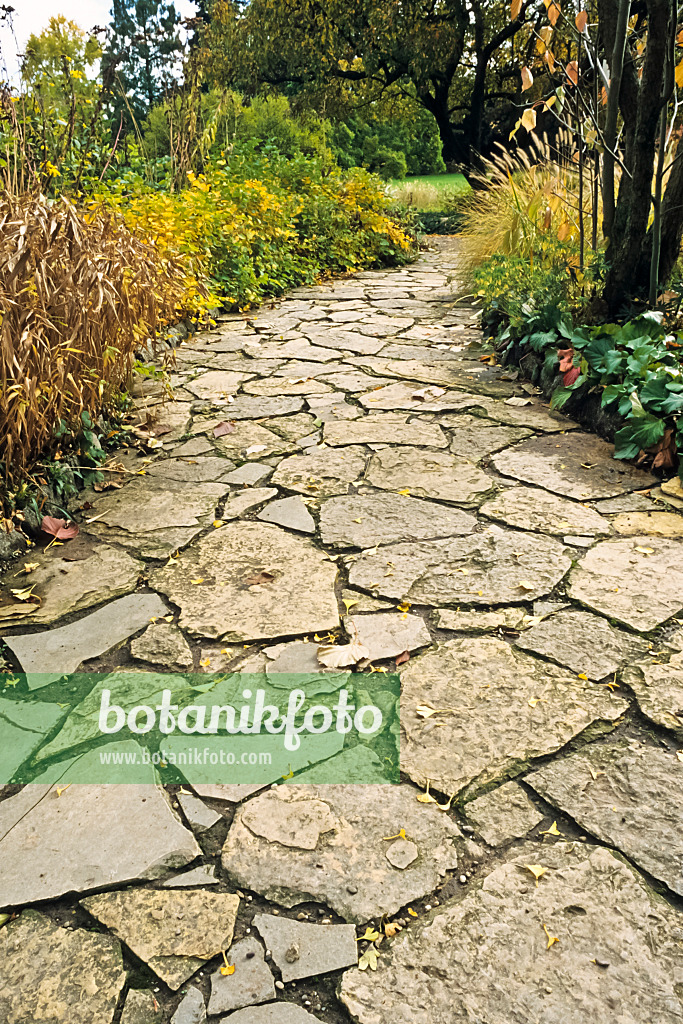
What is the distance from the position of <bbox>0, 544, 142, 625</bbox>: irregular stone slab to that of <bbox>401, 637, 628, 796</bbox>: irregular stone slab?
1072 millimetres

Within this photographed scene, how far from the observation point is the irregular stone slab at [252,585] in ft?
7.13

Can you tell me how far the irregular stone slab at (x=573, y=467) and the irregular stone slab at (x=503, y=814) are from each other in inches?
→ 62.3

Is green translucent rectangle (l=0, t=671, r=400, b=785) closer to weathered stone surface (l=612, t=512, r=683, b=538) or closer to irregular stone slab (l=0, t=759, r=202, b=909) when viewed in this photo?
irregular stone slab (l=0, t=759, r=202, b=909)

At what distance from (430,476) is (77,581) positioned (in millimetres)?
1525

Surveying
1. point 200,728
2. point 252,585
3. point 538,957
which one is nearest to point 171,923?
point 200,728

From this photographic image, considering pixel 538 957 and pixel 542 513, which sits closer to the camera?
pixel 538 957

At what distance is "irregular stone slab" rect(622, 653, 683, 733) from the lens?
1762 mm

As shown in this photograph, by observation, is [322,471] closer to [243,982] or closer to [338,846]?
[338,846]

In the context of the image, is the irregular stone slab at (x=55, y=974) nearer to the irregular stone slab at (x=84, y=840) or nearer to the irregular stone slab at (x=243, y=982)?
the irregular stone slab at (x=84, y=840)

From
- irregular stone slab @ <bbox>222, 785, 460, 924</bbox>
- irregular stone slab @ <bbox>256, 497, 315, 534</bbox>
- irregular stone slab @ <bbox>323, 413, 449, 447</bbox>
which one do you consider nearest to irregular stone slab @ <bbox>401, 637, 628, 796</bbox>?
irregular stone slab @ <bbox>222, 785, 460, 924</bbox>

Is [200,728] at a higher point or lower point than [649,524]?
lower

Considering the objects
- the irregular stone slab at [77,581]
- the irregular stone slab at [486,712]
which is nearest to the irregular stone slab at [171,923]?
the irregular stone slab at [486,712]

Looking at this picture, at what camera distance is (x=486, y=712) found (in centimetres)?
181

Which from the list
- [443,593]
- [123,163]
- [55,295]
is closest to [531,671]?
[443,593]
